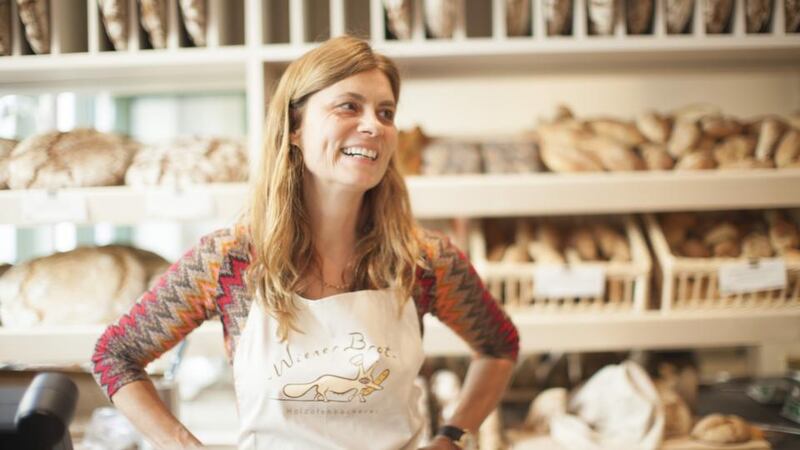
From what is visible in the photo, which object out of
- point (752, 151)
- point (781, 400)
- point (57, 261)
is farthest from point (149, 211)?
point (781, 400)

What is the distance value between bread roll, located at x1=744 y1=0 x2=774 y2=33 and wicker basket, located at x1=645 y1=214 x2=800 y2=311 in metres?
0.55

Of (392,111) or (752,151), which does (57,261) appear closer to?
(392,111)

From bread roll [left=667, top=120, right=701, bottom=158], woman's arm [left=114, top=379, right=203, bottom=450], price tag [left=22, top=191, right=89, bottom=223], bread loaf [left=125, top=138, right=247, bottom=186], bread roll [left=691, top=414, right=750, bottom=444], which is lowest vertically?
bread roll [left=691, top=414, right=750, bottom=444]

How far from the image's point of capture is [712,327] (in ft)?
4.99

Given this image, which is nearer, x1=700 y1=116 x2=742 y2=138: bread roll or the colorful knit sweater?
the colorful knit sweater

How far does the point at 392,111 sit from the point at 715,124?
2.98 feet

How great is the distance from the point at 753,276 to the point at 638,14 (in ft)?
2.23

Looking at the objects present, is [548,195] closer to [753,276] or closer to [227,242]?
[753,276]

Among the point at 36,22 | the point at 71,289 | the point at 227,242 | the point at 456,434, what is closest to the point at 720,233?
the point at 456,434

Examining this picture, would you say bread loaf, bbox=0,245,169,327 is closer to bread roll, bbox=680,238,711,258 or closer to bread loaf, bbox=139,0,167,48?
bread loaf, bbox=139,0,167,48

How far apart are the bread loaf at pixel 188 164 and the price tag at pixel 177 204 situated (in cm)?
3

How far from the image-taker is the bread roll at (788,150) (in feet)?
5.03

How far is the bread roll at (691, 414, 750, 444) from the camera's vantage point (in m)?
1.50

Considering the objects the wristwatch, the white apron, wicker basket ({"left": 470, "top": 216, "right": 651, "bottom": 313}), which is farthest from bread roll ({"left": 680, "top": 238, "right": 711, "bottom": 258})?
the white apron
